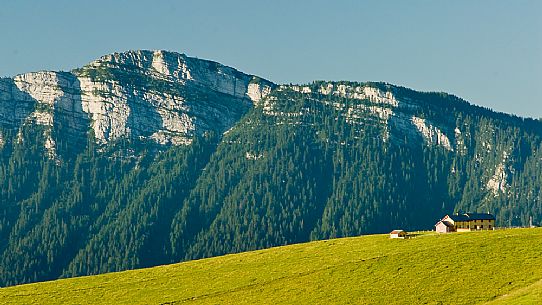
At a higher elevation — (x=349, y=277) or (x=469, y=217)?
(x=469, y=217)

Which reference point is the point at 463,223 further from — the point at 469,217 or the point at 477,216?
the point at 477,216

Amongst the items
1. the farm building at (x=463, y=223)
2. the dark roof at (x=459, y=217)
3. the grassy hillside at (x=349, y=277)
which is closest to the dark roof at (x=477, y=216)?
the farm building at (x=463, y=223)

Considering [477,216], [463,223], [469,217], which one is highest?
[477,216]

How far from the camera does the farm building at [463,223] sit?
168m

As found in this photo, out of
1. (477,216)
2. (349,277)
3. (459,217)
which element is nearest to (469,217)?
(477,216)

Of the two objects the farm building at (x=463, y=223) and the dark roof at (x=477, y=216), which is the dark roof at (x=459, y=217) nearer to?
A: the farm building at (x=463, y=223)

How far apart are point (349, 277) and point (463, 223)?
5784 cm

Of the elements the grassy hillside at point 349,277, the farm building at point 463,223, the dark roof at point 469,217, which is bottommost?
the grassy hillside at point 349,277

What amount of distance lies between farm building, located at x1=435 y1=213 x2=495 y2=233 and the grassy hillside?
16.5 m

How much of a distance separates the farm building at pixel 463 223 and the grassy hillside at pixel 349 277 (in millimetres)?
16491

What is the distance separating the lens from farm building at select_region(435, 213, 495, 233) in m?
168

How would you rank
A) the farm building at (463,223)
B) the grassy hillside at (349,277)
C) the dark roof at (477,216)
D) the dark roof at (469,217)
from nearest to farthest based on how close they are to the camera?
the grassy hillside at (349,277), the farm building at (463,223), the dark roof at (469,217), the dark roof at (477,216)

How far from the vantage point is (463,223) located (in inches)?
6742

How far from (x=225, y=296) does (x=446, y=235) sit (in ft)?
168
